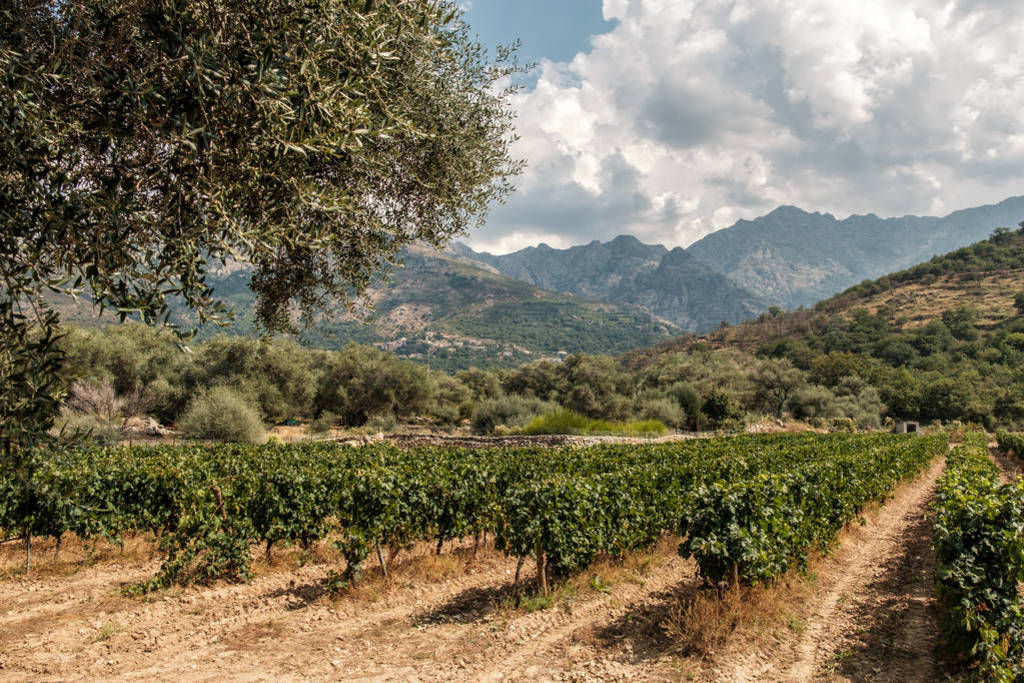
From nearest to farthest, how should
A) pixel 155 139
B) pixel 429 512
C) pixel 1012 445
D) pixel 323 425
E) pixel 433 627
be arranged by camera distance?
1. pixel 155 139
2. pixel 433 627
3. pixel 429 512
4. pixel 1012 445
5. pixel 323 425

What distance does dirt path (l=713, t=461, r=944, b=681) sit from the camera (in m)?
6.32

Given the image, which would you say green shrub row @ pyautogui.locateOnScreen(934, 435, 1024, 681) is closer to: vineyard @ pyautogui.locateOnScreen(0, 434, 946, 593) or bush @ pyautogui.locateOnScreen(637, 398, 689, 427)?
vineyard @ pyautogui.locateOnScreen(0, 434, 946, 593)

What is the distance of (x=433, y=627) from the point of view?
739 centimetres

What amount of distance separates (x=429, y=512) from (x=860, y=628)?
7.13 meters

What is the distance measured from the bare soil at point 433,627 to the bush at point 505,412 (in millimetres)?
28434

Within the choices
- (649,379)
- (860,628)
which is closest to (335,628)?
(860,628)

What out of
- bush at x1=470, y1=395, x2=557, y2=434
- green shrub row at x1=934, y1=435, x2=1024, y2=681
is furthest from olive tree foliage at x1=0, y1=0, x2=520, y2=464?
bush at x1=470, y1=395, x2=557, y2=434

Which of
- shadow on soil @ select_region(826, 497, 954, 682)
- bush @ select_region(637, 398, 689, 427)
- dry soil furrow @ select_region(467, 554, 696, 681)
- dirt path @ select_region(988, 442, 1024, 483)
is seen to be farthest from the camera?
bush @ select_region(637, 398, 689, 427)

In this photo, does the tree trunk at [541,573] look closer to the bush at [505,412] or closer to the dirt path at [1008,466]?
the bush at [505,412]

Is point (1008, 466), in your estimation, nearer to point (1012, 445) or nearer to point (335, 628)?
point (1012, 445)

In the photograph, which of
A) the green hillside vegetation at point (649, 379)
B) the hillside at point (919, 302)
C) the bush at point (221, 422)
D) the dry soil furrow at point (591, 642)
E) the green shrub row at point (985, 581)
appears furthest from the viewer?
the hillside at point (919, 302)

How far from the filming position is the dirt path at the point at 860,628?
20.7 feet

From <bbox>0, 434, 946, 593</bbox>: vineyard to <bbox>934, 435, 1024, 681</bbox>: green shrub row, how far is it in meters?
2.05

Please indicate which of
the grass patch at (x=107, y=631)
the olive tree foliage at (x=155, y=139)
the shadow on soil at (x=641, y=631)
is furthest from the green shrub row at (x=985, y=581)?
the grass patch at (x=107, y=631)
